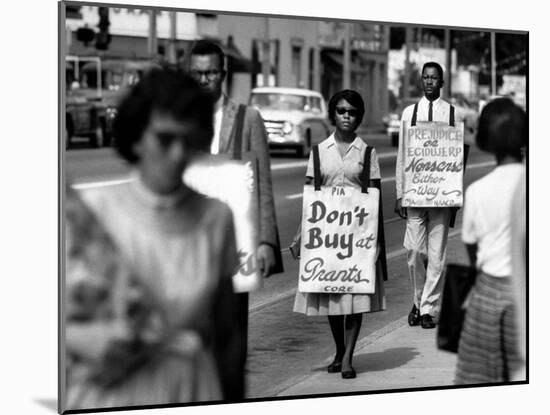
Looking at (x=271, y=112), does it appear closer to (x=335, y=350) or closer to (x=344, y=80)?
(x=344, y=80)

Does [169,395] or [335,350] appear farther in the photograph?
[335,350]

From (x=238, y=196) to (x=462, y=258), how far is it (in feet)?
7.06

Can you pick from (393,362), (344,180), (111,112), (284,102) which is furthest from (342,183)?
(111,112)

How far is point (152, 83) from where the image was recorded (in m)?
8.91

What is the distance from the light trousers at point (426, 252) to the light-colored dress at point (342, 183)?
0.64m

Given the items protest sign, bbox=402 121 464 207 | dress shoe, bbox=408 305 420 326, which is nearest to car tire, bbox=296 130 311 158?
protest sign, bbox=402 121 464 207

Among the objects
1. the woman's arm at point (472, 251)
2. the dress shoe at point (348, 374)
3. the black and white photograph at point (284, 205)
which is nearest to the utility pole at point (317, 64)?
the black and white photograph at point (284, 205)

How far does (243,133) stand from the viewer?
881 cm

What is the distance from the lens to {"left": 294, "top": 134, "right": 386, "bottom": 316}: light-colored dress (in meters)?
9.71

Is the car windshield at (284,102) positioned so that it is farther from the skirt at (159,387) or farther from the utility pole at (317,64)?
the skirt at (159,387)

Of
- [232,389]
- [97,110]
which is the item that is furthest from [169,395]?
[97,110]

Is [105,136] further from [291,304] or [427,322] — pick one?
[427,322]

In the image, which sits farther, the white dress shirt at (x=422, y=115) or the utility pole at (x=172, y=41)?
the white dress shirt at (x=422, y=115)

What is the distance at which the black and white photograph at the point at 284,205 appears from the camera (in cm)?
877
